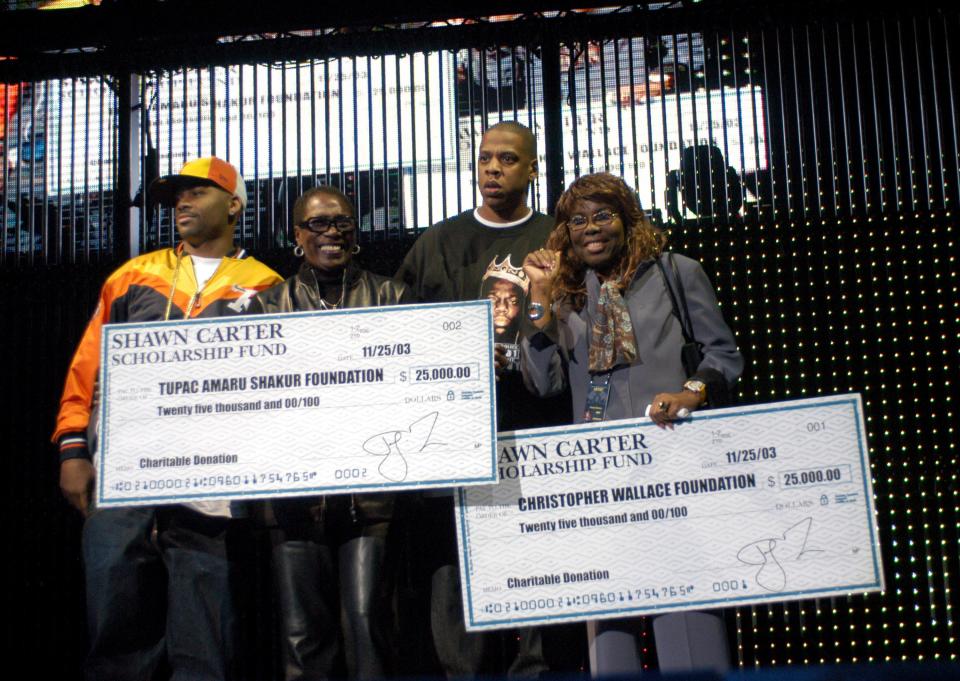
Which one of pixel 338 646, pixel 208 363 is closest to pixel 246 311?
pixel 208 363

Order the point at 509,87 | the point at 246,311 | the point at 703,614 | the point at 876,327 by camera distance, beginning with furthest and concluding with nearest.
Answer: the point at 509,87 < the point at 876,327 < the point at 246,311 < the point at 703,614

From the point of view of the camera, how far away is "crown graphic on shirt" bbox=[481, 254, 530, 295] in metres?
3.69

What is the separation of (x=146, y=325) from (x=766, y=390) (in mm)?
2579

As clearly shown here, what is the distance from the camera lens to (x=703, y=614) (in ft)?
10.2

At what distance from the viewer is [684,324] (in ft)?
10.7

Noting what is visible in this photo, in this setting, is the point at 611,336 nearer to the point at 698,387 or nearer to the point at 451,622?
the point at 698,387

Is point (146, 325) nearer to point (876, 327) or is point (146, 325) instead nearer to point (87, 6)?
point (87, 6)

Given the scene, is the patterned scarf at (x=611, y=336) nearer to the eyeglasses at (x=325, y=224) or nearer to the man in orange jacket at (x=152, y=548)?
the eyeglasses at (x=325, y=224)

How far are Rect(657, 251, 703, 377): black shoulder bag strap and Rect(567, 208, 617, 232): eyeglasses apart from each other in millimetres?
203

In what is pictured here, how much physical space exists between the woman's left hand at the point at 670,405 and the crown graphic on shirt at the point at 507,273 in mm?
754
